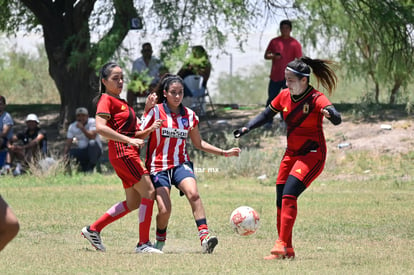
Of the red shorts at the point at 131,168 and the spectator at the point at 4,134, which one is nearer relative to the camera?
the red shorts at the point at 131,168

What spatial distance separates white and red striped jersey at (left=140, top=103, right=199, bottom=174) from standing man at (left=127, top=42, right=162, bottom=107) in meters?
9.46

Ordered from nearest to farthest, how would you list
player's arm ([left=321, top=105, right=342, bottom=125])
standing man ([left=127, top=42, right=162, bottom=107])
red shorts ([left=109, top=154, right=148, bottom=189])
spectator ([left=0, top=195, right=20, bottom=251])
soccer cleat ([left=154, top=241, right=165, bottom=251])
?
spectator ([left=0, top=195, right=20, bottom=251]) < player's arm ([left=321, top=105, right=342, bottom=125]) < red shorts ([left=109, top=154, right=148, bottom=189]) < soccer cleat ([left=154, top=241, right=165, bottom=251]) < standing man ([left=127, top=42, right=162, bottom=107])

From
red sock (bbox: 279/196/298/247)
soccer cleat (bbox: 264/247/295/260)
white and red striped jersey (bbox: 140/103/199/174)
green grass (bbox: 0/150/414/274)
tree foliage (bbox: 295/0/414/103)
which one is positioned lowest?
green grass (bbox: 0/150/414/274)

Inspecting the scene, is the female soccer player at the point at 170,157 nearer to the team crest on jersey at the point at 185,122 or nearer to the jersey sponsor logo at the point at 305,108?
the team crest on jersey at the point at 185,122

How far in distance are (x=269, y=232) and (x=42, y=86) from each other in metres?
24.9

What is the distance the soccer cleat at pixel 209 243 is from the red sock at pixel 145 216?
610mm

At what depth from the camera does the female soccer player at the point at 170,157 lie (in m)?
9.48

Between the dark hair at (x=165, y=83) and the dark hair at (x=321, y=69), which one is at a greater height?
the dark hair at (x=321, y=69)

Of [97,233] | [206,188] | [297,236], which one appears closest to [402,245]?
[297,236]

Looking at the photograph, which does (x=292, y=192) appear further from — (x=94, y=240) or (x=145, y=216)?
(x=94, y=240)

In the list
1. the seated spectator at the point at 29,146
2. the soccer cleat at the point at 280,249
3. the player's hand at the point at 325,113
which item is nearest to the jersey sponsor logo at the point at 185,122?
the player's hand at the point at 325,113

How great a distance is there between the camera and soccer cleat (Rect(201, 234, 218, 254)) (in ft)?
30.4

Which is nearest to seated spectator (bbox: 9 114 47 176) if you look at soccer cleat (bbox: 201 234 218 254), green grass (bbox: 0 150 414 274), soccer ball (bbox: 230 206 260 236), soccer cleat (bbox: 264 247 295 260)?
green grass (bbox: 0 150 414 274)

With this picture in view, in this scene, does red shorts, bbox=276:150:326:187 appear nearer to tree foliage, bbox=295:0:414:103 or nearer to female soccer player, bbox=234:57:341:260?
female soccer player, bbox=234:57:341:260
